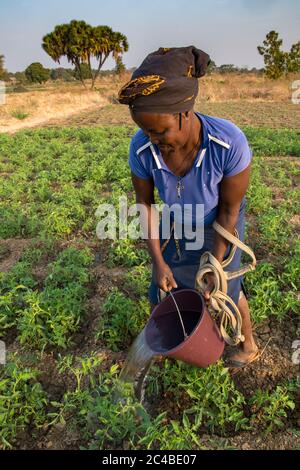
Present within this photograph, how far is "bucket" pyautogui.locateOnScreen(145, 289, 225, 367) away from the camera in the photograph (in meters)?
1.91

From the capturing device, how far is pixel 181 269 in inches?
92.5

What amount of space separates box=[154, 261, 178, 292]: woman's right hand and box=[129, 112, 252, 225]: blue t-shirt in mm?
329

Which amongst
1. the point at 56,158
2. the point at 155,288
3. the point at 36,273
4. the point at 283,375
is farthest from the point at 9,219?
the point at 56,158

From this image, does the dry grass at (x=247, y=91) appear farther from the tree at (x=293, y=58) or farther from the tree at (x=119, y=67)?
the tree at (x=119, y=67)

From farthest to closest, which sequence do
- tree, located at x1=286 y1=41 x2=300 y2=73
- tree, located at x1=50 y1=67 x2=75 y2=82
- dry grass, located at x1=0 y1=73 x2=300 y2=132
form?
tree, located at x1=50 y1=67 x2=75 y2=82
tree, located at x1=286 y1=41 x2=300 y2=73
dry grass, located at x1=0 y1=73 x2=300 y2=132

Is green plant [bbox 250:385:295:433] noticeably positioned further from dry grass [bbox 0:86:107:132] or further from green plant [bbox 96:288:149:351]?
dry grass [bbox 0:86:107:132]

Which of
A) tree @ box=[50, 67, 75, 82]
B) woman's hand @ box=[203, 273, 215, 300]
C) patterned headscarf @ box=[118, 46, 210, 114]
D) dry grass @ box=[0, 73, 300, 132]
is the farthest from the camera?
tree @ box=[50, 67, 75, 82]

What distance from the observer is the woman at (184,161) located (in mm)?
1570

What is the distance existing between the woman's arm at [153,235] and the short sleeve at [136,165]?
0.06 metres

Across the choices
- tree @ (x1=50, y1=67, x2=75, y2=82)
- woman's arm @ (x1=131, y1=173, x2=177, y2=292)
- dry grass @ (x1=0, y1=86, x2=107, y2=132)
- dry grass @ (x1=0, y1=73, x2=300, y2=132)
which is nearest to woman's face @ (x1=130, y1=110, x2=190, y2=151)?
woman's arm @ (x1=131, y1=173, x2=177, y2=292)

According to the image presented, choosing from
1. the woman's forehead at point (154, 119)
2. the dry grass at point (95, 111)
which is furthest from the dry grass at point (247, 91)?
the woman's forehead at point (154, 119)
